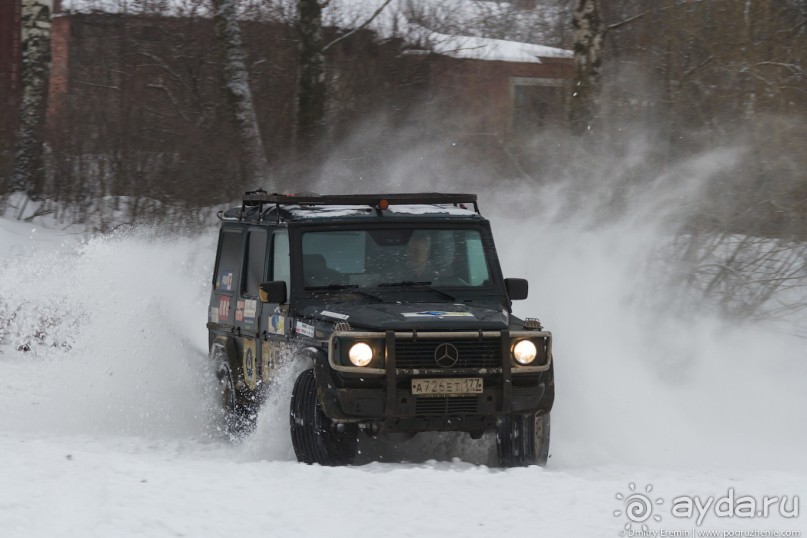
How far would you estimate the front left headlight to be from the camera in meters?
7.43

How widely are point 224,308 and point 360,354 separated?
9.67 feet

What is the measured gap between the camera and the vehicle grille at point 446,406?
722 cm

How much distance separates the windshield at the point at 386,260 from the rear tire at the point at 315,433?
986mm

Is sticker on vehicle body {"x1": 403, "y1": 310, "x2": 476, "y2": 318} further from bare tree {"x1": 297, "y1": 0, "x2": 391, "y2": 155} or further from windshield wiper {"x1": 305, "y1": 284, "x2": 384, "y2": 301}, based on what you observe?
bare tree {"x1": 297, "y1": 0, "x2": 391, "y2": 155}

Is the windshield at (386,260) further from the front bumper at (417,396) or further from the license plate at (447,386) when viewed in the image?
the license plate at (447,386)

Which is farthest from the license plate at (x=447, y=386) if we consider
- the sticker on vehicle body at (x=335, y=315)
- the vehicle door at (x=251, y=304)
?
the vehicle door at (x=251, y=304)

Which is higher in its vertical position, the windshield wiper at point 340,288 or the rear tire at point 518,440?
the windshield wiper at point 340,288

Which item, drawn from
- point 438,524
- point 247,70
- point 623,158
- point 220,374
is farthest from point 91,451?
point 247,70

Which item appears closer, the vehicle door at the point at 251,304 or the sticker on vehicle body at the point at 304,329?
the sticker on vehicle body at the point at 304,329

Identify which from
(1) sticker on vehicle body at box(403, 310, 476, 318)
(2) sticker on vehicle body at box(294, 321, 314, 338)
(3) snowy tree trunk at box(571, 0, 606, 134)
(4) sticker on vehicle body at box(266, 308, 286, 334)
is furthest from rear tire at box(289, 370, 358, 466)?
(3) snowy tree trunk at box(571, 0, 606, 134)

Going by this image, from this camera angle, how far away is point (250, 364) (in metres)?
9.10

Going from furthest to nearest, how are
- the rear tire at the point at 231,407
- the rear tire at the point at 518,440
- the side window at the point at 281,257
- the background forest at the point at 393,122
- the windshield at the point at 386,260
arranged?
the background forest at the point at 393,122, the rear tire at the point at 231,407, the side window at the point at 281,257, the windshield at the point at 386,260, the rear tire at the point at 518,440

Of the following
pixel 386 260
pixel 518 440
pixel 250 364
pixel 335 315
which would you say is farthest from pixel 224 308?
pixel 518 440
